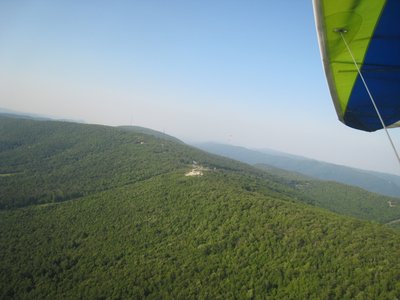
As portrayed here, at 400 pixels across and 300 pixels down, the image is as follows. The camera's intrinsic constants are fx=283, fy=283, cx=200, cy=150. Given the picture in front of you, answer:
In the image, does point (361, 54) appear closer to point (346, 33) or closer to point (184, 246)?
point (346, 33)

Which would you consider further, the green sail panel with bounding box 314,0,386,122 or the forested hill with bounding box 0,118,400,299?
the forested hill with bounding box 0,118,400,299

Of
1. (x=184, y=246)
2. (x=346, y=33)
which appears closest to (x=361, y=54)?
(x=346, y=33)

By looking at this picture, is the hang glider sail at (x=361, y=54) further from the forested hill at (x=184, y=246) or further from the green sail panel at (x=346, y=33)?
the forested hill at (x=184, y=246)

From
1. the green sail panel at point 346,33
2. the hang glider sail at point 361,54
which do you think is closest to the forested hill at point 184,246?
the hang glider sail at point 361,54

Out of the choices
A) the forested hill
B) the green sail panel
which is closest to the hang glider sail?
the green sail panel

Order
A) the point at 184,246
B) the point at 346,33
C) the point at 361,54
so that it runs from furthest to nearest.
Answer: the point at 184,246, the point at 361,54, the point at 346,33

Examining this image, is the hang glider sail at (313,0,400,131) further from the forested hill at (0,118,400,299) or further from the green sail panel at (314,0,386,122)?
the forested hill at (0,118,400,299)

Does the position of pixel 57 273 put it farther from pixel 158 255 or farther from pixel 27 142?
pixel 27 142
